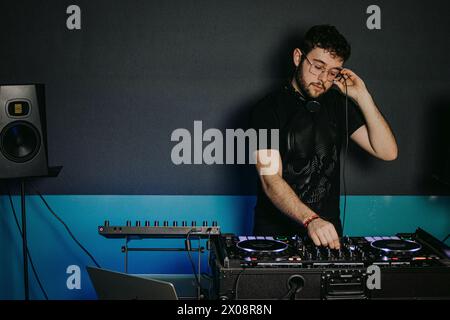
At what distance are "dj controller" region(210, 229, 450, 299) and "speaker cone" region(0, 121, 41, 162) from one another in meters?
1.42

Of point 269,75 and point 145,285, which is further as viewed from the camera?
point 269,75

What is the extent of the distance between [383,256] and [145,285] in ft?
2.53

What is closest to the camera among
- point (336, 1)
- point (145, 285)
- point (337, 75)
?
point (145, 285)

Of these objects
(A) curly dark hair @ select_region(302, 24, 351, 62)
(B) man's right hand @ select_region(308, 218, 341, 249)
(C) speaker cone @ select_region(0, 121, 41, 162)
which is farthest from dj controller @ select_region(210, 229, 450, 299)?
(C) speaker cone @ select_region(0, 121, 41, 162)

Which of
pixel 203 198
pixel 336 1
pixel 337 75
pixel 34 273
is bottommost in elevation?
pixel 34 273

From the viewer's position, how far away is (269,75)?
3.56 meters

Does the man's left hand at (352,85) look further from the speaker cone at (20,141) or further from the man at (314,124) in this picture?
the speaker cone at (20,141)

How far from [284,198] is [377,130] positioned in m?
0.68

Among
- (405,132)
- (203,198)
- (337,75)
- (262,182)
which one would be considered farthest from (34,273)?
(405,132)

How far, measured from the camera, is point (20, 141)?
2.99 metres

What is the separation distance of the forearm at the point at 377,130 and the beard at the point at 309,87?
0.19 m

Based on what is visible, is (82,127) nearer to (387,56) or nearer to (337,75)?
(337,75)

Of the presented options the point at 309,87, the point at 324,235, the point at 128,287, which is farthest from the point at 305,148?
the point at 128,287

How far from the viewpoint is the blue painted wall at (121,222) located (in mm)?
3576
